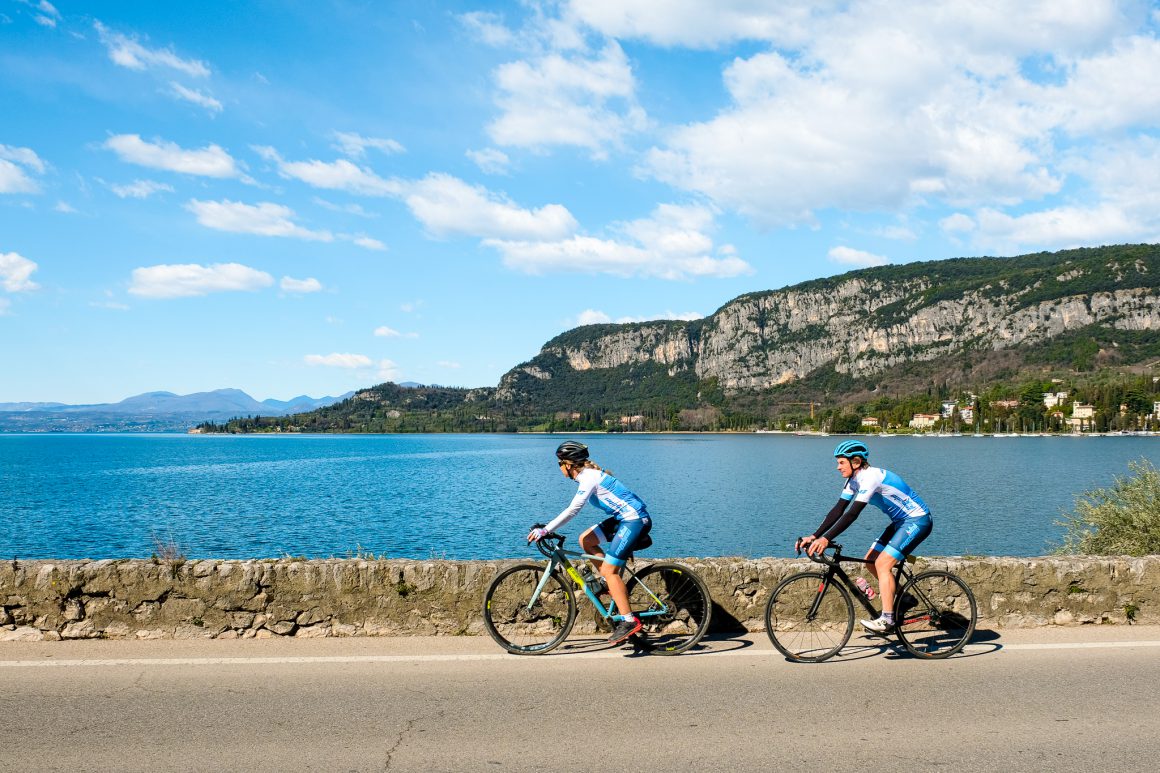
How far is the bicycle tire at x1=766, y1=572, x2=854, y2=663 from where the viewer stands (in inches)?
282

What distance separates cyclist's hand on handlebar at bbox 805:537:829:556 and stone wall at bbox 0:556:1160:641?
3.53 feet

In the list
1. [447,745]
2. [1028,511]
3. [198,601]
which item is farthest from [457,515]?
[447,745]

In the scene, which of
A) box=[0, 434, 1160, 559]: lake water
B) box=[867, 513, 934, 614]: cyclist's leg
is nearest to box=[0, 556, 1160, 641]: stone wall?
box=[867, 513, 934, 614]: cyclist's leg

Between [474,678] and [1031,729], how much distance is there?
4055mm

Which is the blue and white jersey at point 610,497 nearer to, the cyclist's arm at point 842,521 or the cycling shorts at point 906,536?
the cyclist's arm at point 842,521

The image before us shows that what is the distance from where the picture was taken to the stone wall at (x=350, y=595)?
24.6ft

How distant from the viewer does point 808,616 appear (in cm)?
729

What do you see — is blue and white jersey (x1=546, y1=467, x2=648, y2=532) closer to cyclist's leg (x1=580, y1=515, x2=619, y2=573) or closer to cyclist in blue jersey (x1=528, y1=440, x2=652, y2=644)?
cyclist in blue jersey (x1=528, y1=440, x2=652, y2=644)

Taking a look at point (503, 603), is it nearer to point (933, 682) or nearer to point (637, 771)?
point (637, 771)

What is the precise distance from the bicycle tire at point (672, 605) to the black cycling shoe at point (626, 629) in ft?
0.51

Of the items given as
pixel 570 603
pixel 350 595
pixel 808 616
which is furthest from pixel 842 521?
pixel 350 595

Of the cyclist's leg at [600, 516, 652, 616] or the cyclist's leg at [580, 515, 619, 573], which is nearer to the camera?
the cyclist's leg at [600, 516, 652, 616]

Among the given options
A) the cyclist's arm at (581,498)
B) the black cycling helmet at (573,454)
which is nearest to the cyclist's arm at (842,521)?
the cyclist's arm at (581,498)

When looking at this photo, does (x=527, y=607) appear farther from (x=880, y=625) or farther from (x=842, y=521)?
(x=880, y=625)
